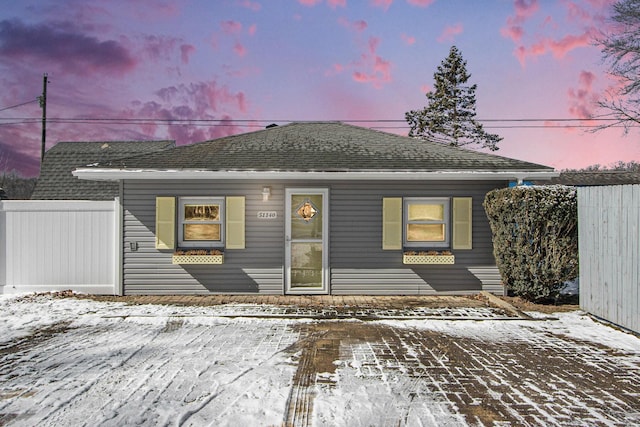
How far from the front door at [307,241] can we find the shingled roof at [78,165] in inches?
338

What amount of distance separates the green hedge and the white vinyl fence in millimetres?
7568

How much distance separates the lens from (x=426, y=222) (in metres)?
8.01

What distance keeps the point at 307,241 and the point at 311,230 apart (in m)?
0.24

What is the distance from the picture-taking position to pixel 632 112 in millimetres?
16000

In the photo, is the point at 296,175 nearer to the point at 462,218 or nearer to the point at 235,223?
the point at 235,223

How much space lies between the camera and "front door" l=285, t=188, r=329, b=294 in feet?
25.9

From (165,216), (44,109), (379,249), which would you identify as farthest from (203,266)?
(44,109)

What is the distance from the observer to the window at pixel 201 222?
25.9 feet

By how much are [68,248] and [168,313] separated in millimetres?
3081

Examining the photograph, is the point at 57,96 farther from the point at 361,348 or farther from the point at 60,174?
the point at 361,348

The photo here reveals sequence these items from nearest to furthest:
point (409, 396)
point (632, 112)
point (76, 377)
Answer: point (409, 396) < point (76, 377) < point (632, 112)

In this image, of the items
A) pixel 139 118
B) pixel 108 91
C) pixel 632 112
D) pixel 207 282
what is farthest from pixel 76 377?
pixel 139 118

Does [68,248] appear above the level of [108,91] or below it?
below

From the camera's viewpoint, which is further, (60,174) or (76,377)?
(60,174)
